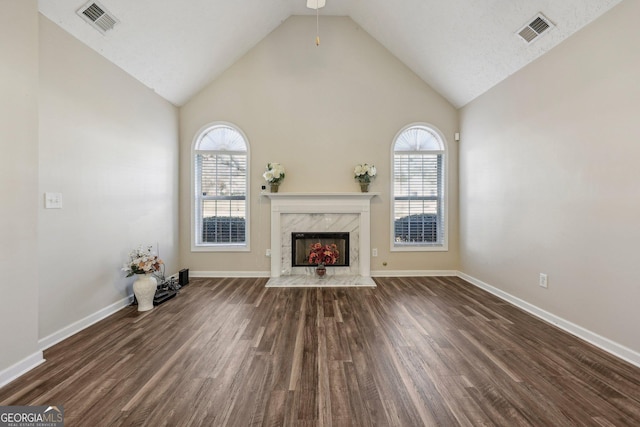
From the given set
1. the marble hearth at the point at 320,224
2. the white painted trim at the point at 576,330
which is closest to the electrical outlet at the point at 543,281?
the white painted trim at the point at 576,330

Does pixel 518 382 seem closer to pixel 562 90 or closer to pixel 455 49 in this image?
pixel 562 90

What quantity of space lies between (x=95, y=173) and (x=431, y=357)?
3564 millimetres

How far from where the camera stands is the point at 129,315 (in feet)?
9.19

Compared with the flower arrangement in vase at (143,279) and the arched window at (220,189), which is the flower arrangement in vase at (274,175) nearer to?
the arched window at (220,189)

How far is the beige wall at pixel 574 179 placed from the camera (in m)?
2.00

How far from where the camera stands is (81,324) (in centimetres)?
248

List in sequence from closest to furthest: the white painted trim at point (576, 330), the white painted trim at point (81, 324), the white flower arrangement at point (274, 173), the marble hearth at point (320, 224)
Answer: the white painted trim at point (576, 330), the white painted trim at point (81, 324), the white flower arrangement at point (274, 173), the marble hearth at point (320, 224)

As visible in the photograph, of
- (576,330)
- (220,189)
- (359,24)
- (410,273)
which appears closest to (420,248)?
(410,273)

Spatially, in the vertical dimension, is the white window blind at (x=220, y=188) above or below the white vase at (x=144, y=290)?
above

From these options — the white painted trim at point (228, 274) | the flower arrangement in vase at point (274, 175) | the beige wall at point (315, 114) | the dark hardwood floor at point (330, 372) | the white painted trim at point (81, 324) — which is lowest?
the dark hardwood floor at point (330, 372)

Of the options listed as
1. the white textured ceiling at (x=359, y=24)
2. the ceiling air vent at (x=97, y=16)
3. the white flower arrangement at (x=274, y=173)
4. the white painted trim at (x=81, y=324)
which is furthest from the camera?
the white flower arrangement at (x=274, y=173)

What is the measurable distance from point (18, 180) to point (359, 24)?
467 centimetres

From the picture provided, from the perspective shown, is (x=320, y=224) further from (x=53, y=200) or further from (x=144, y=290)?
(x=53, y=200)

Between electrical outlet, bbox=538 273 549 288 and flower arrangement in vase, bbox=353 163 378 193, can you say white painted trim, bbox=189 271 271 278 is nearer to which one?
flower arrangement in vase, bbox=353 163 378 193
